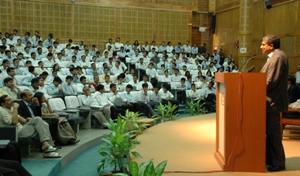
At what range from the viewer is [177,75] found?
10.6 meters

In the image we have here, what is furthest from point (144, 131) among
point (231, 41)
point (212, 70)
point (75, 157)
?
point (231, 41)

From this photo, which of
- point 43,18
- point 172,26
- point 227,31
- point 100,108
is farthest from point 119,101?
point 227,31

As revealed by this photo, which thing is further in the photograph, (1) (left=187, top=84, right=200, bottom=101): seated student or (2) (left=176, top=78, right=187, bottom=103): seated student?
(2) (left=176, top=78, right=187, bottom=103): seated student

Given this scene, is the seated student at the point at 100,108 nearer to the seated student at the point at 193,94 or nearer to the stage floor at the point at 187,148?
the stage floor at the point at 187,148

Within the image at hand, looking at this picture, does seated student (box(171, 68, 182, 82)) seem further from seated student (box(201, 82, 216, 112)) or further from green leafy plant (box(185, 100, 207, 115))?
green leafy plant (box(185, 100, 207, 115))

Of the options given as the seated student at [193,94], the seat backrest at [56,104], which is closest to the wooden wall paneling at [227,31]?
the seated student at [193,94]

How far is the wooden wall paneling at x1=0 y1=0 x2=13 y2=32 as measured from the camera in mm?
12016

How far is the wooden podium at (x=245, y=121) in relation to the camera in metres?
2.83

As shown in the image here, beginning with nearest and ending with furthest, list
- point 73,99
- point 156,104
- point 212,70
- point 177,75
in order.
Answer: point 73,99 → point 156,104 → point 177,75 → point 212,70

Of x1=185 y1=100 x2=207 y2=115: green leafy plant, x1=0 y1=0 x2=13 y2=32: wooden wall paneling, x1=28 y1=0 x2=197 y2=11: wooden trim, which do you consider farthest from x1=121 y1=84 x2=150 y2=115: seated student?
x1=28 y1=0 x2=197 y2=11: wooden trim

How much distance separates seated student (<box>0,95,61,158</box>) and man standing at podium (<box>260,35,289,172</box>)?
99.3 inches

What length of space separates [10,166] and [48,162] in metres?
1.19

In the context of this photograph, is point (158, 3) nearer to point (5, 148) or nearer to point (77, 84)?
point (77, 84)

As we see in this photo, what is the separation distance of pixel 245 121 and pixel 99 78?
22.4 feet
